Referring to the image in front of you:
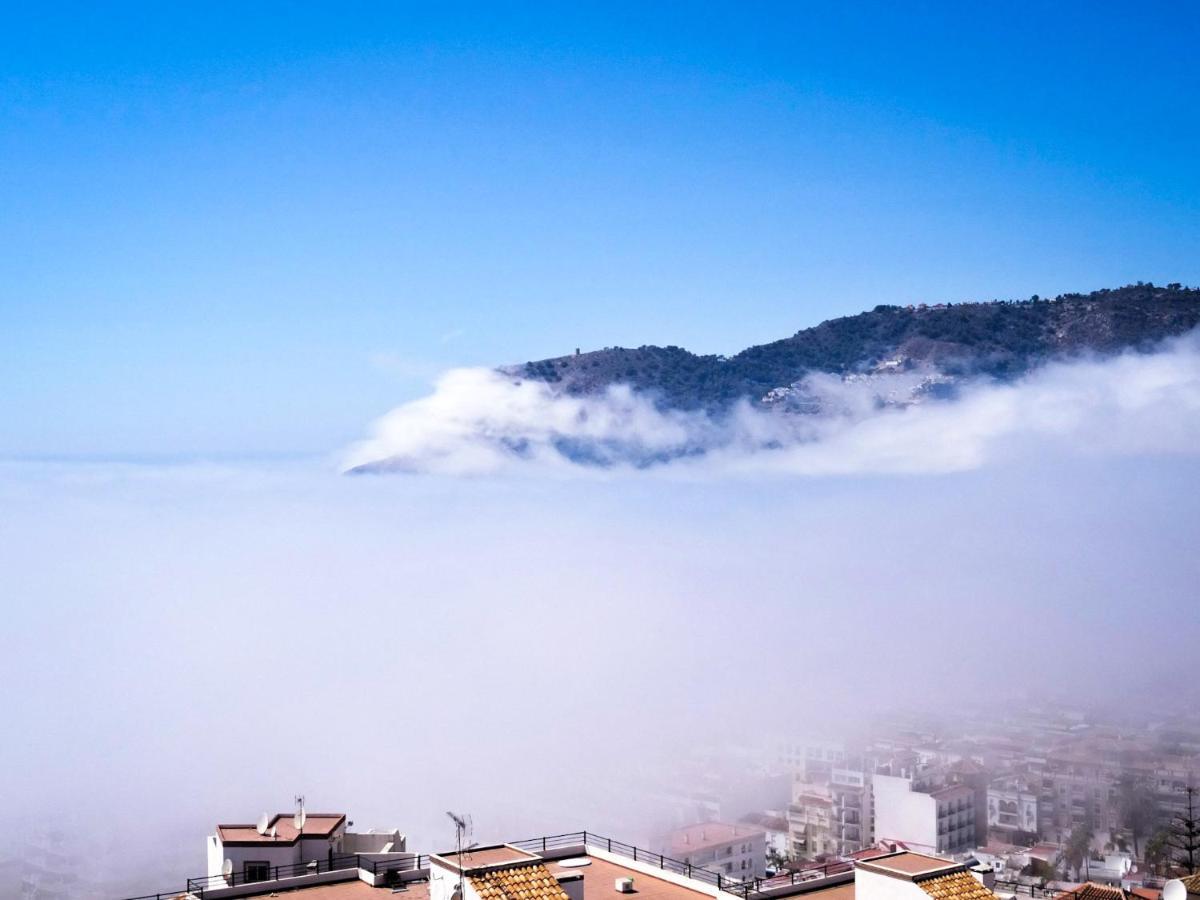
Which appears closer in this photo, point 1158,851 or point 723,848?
point 1158,851

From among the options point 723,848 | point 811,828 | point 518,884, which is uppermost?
point 518,884

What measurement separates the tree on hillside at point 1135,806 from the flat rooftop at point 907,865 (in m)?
55.0

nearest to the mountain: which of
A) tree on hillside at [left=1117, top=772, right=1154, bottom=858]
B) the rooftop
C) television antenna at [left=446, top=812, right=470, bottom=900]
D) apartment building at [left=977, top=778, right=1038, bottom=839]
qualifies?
tree on hillside at [left=1117, top=772, right=1154, bottom=858]

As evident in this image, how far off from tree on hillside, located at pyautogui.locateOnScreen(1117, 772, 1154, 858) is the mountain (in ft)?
332

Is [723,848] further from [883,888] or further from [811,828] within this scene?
[883,888]

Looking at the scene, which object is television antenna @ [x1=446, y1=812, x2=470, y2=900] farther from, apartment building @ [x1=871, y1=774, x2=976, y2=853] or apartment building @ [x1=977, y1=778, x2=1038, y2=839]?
apartment building @ [x1=977, y1=778, x2=1038, y2=839]

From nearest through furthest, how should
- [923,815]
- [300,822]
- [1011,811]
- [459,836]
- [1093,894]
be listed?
[459,836] < [1093,894] < [300,822] < [923,815] < [1011,811]

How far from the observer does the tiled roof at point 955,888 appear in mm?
13797

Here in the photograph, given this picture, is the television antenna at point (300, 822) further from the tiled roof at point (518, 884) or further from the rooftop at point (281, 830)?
the tiled roof at point (518, 884)

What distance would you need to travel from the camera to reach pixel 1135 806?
70312 millimetres

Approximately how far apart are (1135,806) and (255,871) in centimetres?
6367

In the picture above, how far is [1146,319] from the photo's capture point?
540 ft

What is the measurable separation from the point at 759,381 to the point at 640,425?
17.7 metres

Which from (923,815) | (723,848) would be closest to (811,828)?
(723,848)
